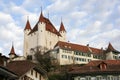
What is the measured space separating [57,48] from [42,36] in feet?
38.3

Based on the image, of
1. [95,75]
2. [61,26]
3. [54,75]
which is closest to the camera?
[95,75]

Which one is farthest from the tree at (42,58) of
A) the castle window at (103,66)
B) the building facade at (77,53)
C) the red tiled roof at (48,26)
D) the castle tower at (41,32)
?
the castle window at (103,66)

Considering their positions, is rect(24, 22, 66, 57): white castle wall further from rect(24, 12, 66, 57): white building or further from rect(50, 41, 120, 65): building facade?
rect(50, 41, 120, 65): building facade

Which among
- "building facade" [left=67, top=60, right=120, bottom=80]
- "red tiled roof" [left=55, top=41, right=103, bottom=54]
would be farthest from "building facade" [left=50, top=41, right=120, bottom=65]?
"building facade" [left=67, top=60, right=120, bottom=80]

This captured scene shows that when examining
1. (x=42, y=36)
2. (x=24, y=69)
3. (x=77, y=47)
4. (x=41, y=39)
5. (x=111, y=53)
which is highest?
(x=42, y=36)

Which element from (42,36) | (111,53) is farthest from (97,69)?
(42,36)

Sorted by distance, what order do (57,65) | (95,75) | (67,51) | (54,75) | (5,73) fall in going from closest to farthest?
1. (5,73)
2. (95,75)
3. (54,75)
4. (57,65)
5. (67,51)

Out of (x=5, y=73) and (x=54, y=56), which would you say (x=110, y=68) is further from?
(x=54, y=56)

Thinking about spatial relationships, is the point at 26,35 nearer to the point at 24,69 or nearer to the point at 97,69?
the point at 97,69

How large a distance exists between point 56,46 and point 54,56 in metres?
5.36

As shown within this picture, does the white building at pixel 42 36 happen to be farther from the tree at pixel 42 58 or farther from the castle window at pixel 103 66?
the castle window at pixel 103 66

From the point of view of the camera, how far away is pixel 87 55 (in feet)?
486

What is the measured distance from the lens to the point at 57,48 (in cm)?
14250

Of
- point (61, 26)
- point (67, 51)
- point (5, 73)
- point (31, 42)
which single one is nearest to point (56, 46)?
point (67, 51)
